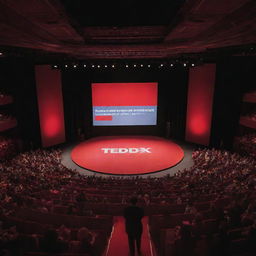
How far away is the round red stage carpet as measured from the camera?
13.6 meters

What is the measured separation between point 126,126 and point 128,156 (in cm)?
518

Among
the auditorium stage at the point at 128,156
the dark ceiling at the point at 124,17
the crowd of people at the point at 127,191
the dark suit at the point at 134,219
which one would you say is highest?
the dark ceiling at the point at 124,17

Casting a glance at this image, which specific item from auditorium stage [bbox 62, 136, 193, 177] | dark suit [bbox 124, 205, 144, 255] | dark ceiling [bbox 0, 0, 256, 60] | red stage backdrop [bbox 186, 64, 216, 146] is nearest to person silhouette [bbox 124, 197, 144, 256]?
dark suit [bbox 124, 205, 144, 255]

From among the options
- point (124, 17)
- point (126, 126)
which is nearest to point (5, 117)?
point (126, 126)

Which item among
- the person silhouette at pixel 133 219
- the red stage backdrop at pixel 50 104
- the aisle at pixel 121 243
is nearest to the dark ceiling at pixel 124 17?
the person silhouette at pixel 133 219

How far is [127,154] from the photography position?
1551 centimetres

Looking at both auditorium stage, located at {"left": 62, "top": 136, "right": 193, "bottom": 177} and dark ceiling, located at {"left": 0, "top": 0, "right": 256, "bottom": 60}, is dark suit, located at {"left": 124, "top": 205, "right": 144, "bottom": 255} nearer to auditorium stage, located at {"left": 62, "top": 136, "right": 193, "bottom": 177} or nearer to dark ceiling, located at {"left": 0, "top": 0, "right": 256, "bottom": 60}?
dark ceiling, located at {"left": 0, "top": 0, "right": 256, "bottom": 60}

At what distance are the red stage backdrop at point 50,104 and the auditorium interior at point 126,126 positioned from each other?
73mm

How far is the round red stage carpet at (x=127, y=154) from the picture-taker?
44.6 feet

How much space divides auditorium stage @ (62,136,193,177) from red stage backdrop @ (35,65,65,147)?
153 centimetres

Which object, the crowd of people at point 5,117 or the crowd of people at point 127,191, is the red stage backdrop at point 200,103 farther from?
the crowd of people at point 5,117

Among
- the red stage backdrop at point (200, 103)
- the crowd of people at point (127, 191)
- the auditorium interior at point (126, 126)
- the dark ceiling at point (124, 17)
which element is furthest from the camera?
the red stage backdrop at point (200, 103)

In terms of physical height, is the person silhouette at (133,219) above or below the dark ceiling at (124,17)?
below

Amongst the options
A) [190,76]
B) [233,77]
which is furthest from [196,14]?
[190,76]
